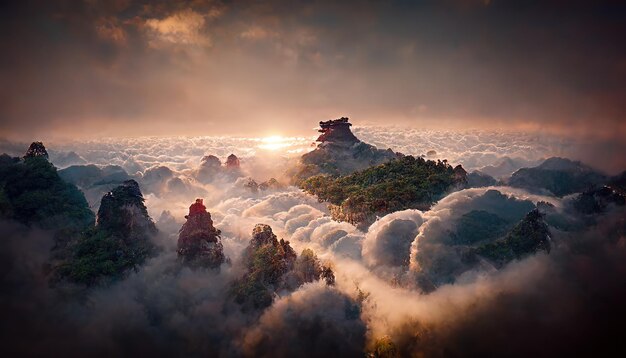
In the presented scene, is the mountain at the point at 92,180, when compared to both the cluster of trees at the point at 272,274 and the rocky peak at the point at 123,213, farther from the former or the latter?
the cluster of trees at the point at 272,274

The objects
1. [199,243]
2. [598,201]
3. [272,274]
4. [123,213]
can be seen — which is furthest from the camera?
[123,213]

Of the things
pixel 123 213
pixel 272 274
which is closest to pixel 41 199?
pixel 123 213

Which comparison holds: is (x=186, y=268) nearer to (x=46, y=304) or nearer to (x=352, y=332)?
(x=46, y=304)

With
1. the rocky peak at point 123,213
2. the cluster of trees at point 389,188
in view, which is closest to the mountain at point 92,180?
the rocky peak at point 123,213

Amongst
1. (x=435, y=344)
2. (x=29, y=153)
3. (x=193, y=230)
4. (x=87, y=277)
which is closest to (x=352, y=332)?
(x=435, y=344)

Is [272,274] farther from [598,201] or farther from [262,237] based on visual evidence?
[598,201]

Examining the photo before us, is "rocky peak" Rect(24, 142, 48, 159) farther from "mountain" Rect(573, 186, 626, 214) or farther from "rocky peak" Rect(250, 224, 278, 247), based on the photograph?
"mountain" Rect(573, 186, 626, 214)
